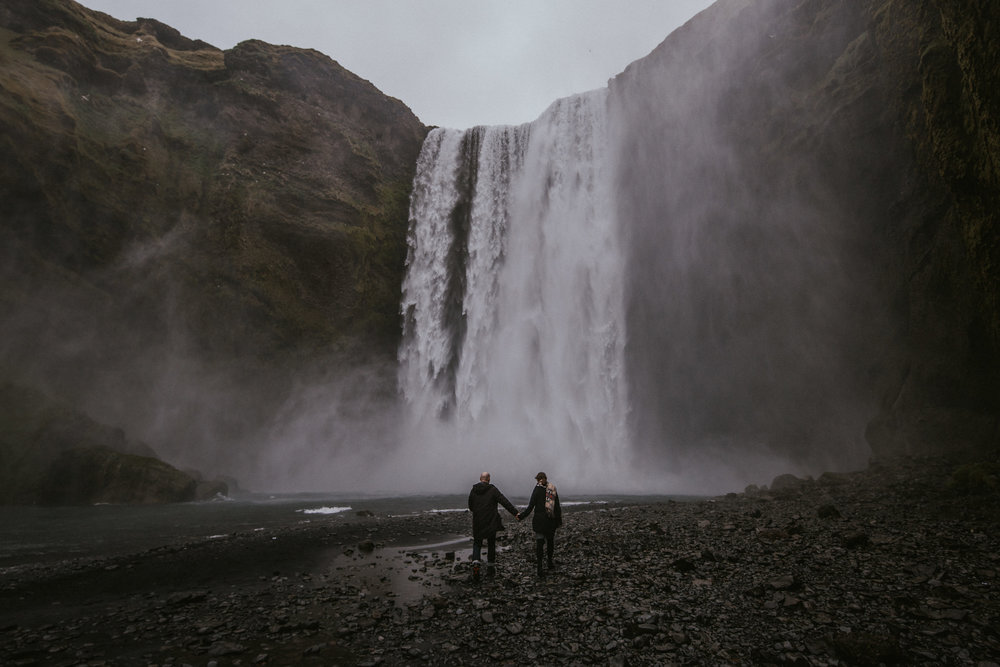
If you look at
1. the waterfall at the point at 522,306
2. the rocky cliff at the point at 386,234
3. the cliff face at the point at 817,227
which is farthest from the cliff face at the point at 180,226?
the cliff face at the point at 817,227

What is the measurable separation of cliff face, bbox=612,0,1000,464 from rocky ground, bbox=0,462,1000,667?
26.3 feet

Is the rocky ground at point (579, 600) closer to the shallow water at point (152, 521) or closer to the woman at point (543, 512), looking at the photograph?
the woman at point (543, 512)

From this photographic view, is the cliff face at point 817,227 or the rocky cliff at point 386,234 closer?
the cliff face at point 817,227

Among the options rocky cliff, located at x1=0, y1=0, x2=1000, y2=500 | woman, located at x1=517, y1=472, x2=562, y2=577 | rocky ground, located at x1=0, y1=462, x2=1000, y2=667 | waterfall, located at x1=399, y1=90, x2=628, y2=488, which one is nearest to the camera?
rocky ground, located at x1=0, y1=462, x2=1000, y2=667

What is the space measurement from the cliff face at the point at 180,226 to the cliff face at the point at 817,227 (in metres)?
20.6

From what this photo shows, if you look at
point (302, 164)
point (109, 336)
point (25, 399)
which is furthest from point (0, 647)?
point (302, 164)

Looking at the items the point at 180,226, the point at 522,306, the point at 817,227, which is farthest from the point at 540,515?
the point at 180,226

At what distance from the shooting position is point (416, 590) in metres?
7.60

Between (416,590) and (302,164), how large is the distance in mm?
36422

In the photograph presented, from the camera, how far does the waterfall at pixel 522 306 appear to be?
31141mm

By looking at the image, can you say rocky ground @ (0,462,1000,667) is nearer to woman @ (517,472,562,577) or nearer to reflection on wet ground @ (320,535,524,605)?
reflection on wet ground @ (320,535,524,605)

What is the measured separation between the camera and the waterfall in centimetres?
3114

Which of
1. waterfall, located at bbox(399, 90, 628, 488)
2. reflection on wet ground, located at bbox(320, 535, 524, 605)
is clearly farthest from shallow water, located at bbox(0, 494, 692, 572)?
waterfall, located at bbox(399, 90, 628, 488)

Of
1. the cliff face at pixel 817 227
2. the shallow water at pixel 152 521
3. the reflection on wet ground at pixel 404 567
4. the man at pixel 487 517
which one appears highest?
the cliff face at pixel 817 227
